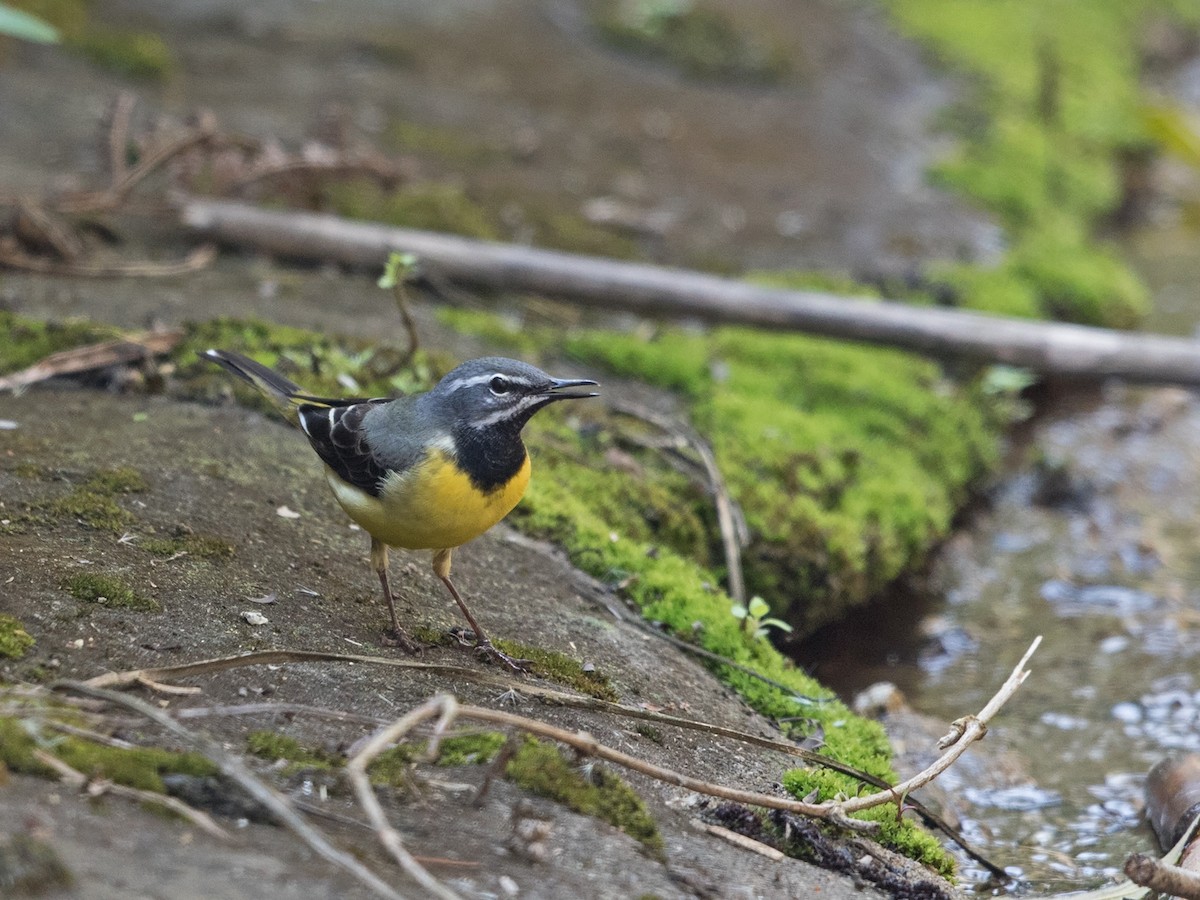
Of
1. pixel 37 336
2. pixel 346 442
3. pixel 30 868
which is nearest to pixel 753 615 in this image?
pixel 346 442

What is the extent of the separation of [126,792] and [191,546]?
5.40 ft

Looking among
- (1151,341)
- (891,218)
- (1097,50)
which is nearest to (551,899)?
(1151,341)

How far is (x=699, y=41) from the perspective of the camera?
573 inches

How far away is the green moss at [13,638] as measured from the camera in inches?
151

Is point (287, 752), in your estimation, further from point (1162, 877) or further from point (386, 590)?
point (1162, 877)

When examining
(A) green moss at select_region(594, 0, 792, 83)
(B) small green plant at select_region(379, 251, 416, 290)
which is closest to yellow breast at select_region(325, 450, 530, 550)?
(B) small green plant at select_region(379, 251, 416, 290)

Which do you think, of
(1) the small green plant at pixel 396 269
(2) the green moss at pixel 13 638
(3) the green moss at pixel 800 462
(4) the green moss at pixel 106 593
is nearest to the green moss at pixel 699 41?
(3) the green moss at pixel 800 462

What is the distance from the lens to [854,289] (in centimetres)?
927

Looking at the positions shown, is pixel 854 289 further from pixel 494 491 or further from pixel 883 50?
pixel 883 50

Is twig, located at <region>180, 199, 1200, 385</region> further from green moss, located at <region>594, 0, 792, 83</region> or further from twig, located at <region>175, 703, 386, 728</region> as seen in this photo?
green moss, located at <region>594, 0, 792, 83</region>

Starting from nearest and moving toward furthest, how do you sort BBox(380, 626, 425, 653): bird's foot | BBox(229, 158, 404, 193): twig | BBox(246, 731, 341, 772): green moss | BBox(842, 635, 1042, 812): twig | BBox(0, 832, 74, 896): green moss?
BBox(0, 832, 74, 896): green moss
BBox(246, 731, 341, 772): green moss
BBox(842, 635, 1042, 812): twig
BBox(380, 626, 425, 653): bird's foot
BBox(229, 158, 404, 193): twig

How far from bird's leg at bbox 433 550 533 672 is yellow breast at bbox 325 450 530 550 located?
26 centimetres

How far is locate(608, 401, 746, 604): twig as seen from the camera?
20.4 feet

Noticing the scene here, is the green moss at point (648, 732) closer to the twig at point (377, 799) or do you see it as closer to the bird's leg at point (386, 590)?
the bird's leg at point (386, 590)
